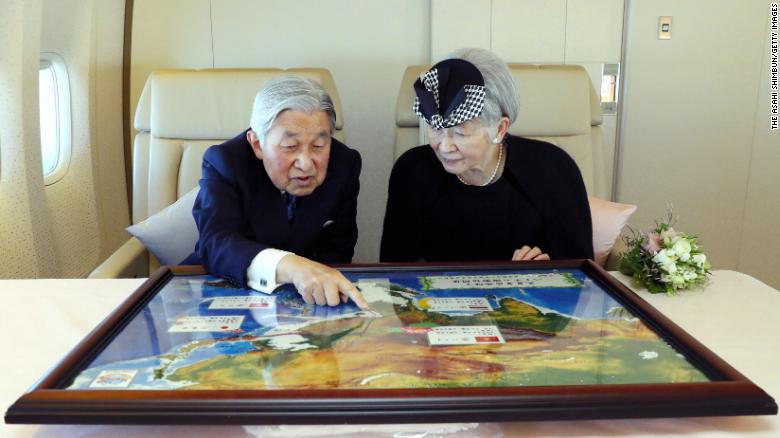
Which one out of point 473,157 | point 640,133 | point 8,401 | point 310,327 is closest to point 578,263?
point 473,157

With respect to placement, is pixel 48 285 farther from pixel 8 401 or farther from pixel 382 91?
pixel 382 91

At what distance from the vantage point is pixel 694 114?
3.31 m

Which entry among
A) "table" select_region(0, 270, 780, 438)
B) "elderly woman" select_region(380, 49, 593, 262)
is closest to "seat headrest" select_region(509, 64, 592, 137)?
"elderly woman" select_region(380, 49, 593, 262)

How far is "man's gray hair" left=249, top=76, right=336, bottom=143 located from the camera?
1798mm

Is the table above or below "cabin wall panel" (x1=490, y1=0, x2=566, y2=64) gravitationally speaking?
below

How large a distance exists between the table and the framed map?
0.05 metres

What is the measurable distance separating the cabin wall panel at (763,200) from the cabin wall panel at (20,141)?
3.19 meters

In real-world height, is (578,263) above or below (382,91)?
below

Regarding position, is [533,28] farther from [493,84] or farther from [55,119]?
[55,119]

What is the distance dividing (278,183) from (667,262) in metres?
1.04

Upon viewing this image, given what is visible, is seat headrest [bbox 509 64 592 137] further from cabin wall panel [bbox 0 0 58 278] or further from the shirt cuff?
cabin wall panel [bbox 0 0 58 278]

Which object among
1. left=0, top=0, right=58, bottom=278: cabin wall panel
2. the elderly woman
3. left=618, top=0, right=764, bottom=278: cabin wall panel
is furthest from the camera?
left=618, top=0, right=764, bottom=278: cabin wall panel

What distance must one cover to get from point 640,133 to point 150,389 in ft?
9.45

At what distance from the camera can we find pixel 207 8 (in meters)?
3.25
